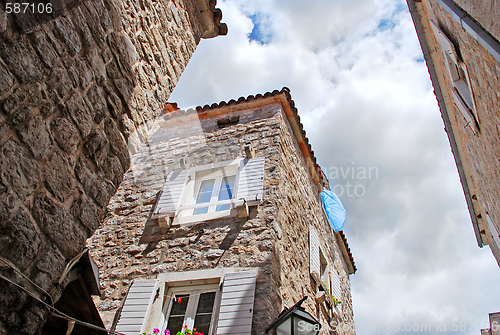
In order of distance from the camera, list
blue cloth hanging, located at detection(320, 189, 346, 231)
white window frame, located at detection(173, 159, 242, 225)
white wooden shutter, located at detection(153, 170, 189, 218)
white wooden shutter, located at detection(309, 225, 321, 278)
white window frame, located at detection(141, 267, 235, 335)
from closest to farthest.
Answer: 1. white window frame, located at detection(141, 267, 235, 335)
2. white window frame, located at detection(173, 159, 242, 225)
3. white wooden shutter, located at detection(153, 170, 189, 218)
4. white wooden shutter, located at detection(309, 225, 321, 278)
5. blue cloth hanging, located at detection(320, 189, 346, 231)

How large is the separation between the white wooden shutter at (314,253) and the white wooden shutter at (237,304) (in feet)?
6.46

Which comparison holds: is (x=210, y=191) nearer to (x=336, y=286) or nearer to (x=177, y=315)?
(x=177, y=315)

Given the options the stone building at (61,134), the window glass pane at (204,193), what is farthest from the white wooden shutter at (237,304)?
the stone building at (61,134)

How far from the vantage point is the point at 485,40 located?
2.98 meters

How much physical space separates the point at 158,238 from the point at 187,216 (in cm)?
54

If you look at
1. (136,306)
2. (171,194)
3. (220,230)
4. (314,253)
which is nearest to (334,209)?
(314,253)

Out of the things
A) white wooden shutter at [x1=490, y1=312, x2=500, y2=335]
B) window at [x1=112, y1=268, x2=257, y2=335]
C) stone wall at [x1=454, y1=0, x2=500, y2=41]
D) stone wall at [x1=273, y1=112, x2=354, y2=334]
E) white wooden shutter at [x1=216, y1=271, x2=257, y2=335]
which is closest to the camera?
stone wall at [x1=454, y1=0, x2=500, y2=41]

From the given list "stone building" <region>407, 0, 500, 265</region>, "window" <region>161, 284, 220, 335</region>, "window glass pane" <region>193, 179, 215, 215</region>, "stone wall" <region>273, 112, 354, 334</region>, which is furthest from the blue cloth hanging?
"window" <region>161, 284, 220, 335</region>

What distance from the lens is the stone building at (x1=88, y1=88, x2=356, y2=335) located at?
413 cm

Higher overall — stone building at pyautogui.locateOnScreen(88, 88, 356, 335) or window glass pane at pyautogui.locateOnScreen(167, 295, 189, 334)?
stone building at pyautogui.locateOnScreen(88, 88, 356, 335)

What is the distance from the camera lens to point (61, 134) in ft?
6.61

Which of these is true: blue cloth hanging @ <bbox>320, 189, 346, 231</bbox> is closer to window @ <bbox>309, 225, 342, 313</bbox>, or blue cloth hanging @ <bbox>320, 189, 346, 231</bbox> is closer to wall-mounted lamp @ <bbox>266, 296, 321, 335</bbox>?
window @ <bbox>309, 225, 342, 313</bbox>

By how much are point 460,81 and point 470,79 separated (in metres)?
0.83

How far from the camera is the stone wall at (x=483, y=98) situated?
3338 millimetres
